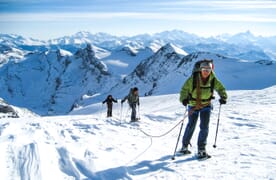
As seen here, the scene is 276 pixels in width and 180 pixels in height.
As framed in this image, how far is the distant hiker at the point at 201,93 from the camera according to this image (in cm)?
913

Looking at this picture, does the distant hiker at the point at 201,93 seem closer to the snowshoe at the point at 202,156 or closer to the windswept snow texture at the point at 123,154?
the snowshoe at the point at 202,156

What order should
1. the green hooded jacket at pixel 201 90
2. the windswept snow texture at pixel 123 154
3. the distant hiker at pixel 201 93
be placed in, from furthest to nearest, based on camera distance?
the green hooded jacket at pixel 201 90 → the distant hiker at pixel 201 93 → the windswept snow texture at pixel 123 154

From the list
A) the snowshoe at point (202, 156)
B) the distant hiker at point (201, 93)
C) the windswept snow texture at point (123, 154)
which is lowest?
the windswept snow texture at point (123, 154)

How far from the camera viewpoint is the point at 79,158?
371 inches

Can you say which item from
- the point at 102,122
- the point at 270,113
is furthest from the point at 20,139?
the point at 270,113

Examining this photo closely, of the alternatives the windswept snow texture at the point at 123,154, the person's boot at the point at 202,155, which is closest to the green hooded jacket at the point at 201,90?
the person's boot at the point at 202,155

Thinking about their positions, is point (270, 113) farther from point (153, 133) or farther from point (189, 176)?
point (189, 176)

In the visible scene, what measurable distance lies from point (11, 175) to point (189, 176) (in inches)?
174

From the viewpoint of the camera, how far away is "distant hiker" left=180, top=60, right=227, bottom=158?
9.13 m

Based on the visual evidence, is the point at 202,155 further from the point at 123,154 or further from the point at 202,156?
the point at 123,154

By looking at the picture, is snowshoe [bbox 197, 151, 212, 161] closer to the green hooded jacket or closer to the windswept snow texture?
the windswept snow texture

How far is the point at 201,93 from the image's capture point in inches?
368

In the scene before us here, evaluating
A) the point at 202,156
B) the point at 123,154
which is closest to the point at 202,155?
the point at 202,156

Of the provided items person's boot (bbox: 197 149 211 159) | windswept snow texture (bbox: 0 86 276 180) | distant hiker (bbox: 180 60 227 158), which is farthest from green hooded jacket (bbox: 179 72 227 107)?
windswept snow texture (bbox: 0 86 276 180)
